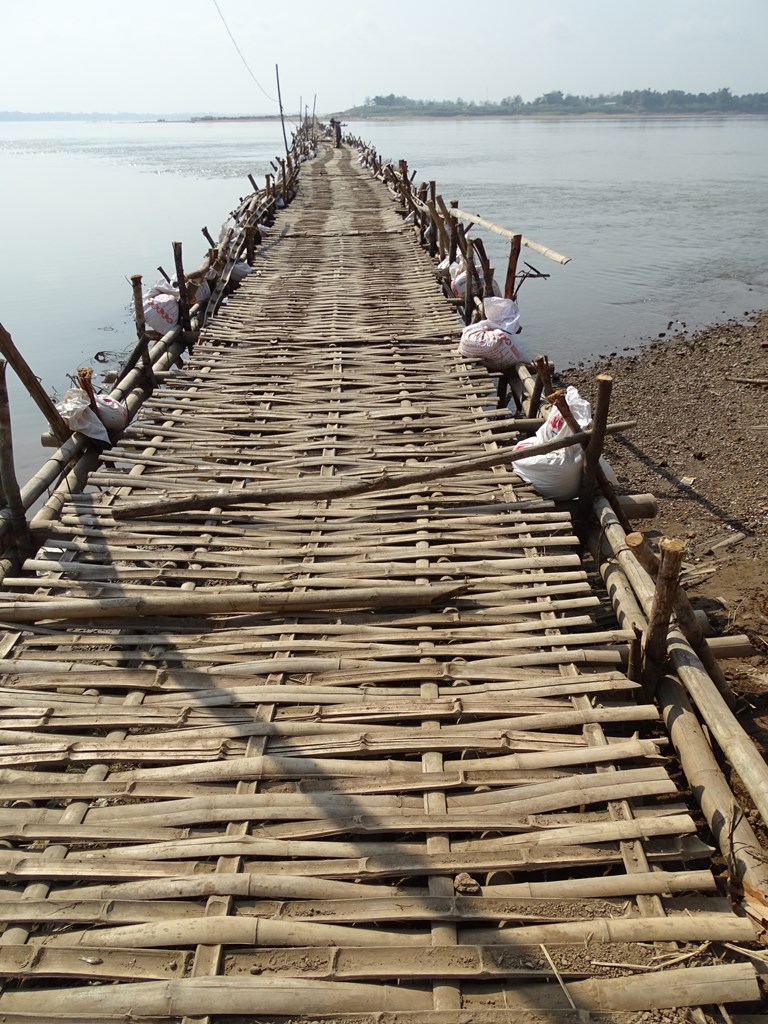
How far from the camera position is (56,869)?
1.92m

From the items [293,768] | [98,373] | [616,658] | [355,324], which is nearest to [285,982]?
[293,768]

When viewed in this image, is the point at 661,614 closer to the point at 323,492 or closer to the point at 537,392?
the point at 323,492

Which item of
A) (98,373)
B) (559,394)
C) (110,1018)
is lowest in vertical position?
(98,373)

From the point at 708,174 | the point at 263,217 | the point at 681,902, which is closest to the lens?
the point at 681,902

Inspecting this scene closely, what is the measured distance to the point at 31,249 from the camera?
737 inches

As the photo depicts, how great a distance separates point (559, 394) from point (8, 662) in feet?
9.18

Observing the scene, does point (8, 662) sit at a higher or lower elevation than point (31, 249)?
higher

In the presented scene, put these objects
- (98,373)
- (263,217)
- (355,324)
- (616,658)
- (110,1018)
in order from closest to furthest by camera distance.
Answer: (110,1018)
(616,658)
(355,324)
(98,373)
(263,217)

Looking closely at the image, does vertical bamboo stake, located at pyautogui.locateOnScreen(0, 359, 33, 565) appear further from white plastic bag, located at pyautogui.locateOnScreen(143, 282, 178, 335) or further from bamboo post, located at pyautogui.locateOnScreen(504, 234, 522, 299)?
bamboo post, located at pyautogui.locateOnScreen(504, 234, 522, 299)

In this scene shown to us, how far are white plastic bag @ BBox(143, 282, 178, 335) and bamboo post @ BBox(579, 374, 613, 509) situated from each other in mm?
4435

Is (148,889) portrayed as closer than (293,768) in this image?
Yes

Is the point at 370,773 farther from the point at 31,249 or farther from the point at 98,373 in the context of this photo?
the point at 31,249

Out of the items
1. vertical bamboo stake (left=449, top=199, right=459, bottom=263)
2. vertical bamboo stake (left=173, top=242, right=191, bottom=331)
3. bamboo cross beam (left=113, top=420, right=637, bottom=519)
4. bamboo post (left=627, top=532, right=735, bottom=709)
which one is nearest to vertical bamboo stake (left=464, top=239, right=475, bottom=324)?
vertical bamboo stake (left=449, top=199, right=459, bottom=263)

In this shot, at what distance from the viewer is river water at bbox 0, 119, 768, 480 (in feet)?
40.4
